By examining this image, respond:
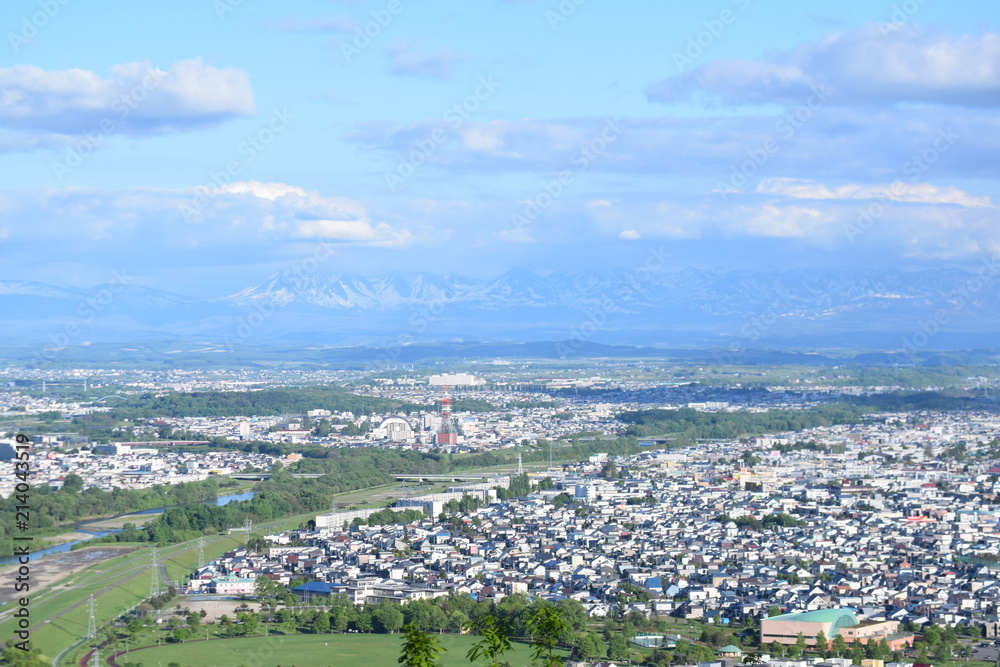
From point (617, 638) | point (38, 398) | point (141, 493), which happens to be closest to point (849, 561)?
point (617, 638)

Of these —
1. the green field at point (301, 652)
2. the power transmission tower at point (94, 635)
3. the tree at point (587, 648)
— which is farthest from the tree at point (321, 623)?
the tree at point (587, 648)

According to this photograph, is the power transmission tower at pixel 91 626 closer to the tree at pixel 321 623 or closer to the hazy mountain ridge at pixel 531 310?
the tree at pixel 321 623

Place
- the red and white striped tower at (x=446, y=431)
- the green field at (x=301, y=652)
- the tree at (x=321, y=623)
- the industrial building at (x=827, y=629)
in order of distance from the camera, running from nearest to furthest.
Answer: the green field at (x=301, y=652), the industrial building at (x=827, y=629), the tree at (x=321, y=623), the red and white striped tower at (x=446, y=431)

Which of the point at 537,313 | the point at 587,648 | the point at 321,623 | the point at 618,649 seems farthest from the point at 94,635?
the point at 537,313

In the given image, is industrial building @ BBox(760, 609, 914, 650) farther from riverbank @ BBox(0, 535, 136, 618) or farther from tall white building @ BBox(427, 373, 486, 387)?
tall white building @ BBox(427, 373, 486, 387)

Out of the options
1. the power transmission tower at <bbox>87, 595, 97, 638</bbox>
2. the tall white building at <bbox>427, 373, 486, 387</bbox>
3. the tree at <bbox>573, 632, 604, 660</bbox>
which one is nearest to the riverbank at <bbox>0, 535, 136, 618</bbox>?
the power transmission tower at <bbox>87, 595, 97, 638</bbox>
